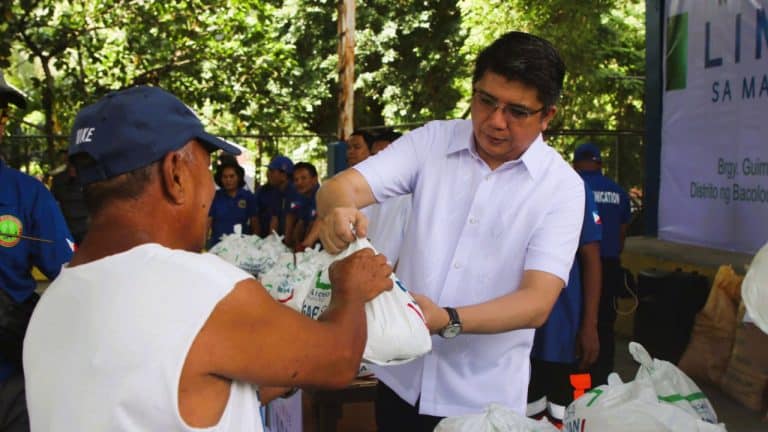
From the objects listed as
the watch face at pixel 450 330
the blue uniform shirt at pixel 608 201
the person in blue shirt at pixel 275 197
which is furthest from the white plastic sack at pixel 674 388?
the person in blue shirt at pixel 275 197

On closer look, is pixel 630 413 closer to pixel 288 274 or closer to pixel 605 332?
pixel 288 274

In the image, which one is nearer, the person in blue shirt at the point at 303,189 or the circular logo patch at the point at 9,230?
the circular logo patch at the point at 9,230

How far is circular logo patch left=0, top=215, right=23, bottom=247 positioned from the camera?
9.63 ft

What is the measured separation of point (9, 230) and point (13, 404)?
1.93ft

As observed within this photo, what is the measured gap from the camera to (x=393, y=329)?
6.71ft

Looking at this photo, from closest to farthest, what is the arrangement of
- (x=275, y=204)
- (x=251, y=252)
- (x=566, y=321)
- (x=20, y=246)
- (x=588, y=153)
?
1. (x=20, y=246)
2. (x=566, y=321)
3. (x=251, y=252)
4. (x=588, y=153)
5. (x=275, y=204)

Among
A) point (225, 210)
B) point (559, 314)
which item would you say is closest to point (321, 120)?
→ point (225, 210)

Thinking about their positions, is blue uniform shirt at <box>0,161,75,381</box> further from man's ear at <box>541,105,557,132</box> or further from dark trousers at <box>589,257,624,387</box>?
dark trousers at <box>589,257,624,387</box>

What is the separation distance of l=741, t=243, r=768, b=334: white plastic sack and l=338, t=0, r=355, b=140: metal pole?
10.8 meters

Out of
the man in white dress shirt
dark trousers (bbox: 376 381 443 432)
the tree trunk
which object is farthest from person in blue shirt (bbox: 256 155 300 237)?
the man in white dress shirt

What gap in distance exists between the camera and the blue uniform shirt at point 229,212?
9938mm

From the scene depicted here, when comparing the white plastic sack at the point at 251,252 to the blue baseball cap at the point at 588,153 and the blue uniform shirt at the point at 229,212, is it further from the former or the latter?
the blue uniform shirt at the point at 229,212

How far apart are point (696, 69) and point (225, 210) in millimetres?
5341

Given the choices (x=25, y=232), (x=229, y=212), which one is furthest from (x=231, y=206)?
(x=25, y=232)
